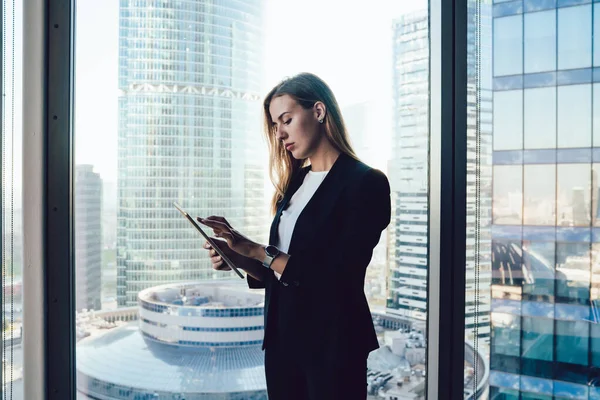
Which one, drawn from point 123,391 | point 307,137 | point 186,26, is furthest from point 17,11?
point 123,391

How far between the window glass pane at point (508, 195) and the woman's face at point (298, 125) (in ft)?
2.03

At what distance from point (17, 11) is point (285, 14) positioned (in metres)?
1.06

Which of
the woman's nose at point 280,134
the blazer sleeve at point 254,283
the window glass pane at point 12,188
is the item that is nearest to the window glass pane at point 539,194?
the woman's nose at point 280,134

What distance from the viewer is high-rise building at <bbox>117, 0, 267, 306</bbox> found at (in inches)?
76.4

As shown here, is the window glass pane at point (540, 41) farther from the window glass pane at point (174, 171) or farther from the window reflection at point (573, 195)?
the window glass pane at point (174, 171)

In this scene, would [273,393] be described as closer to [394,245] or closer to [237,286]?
[237,286]

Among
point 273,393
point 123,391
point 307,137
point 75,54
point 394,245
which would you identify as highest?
point 75,54

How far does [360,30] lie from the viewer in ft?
6.15

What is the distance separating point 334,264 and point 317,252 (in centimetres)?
6

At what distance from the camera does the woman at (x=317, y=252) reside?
1.41 metres

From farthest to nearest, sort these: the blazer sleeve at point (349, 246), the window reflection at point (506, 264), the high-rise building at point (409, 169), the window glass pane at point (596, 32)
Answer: the high-rise building at point (409, 169)
the window reflection at point (506, 264)
the window glass pane at point (596, 32)
the blazer sleeve at point (349, 246)

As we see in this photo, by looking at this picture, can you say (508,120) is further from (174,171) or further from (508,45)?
(174,171)

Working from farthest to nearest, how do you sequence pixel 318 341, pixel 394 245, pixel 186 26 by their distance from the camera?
pixel 186 26 → pixel 394 245 → pixel 318 341

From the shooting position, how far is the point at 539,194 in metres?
1.57
